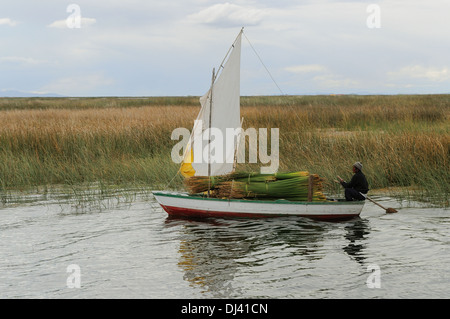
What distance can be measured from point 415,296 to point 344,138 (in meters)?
12.8

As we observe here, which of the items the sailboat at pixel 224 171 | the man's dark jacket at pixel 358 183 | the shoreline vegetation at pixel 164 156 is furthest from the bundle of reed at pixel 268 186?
the shoreline vegetation at pixel 164 156

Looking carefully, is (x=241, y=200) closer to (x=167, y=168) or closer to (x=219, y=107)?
(x=219, y=107)

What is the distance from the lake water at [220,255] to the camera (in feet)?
29.2

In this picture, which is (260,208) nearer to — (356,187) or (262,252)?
(356,187)

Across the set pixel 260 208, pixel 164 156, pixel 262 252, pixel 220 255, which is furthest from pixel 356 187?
pixel 164 156

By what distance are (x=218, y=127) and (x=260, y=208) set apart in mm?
2399

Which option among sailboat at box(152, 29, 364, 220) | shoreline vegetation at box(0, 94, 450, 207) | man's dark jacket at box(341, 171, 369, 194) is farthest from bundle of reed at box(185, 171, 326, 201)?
shoreline vegetation at box(0, 94, 450, 207)

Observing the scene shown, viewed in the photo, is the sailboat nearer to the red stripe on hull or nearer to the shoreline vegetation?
the red stripe on hull

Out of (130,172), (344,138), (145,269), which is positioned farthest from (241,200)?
(344,138)

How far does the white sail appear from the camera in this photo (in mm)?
14102

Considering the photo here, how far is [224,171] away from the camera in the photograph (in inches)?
576
